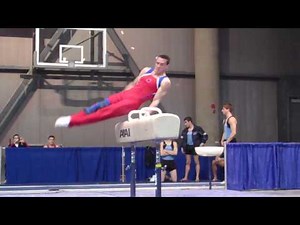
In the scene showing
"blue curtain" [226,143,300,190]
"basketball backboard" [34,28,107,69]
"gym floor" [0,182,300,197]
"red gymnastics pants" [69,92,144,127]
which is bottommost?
"gym floor" [0,182,300,197]

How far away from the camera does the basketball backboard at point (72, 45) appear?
12851 mm

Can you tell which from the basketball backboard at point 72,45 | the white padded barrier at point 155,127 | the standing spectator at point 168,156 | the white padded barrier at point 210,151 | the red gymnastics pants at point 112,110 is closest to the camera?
the white padded barrier at point 155,127

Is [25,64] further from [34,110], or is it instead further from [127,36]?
[127,36]

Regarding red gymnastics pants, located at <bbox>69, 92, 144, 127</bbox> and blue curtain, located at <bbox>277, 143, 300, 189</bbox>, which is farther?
blue curtain, located at <bbox>277, 143, 300, 189</bbox>

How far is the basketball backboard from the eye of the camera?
1285 cm

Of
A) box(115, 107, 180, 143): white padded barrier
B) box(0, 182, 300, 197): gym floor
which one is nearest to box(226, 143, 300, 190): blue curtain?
box(0, 182, 300, 197): gym floor

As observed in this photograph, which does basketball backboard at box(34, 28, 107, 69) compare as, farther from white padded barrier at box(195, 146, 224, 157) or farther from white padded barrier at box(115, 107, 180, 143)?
white padded barrier at box(115, 107, 180, 143)

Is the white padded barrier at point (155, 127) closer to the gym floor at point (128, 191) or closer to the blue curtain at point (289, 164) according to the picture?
the gym floor at point (128, 191)

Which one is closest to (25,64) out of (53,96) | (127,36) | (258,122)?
(53,96)

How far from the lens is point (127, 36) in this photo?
46.1ft

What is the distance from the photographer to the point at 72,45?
43.7 ft

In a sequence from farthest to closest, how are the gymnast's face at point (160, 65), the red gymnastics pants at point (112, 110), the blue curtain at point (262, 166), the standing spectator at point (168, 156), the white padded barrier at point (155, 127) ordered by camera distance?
the standing spectator at point (168, 156), the blue curtain at point (262, 166), the gymnast's face at point (160, 65), the red gymnastics pants at point (112, 110), the white padded barrier at point (155, 127)

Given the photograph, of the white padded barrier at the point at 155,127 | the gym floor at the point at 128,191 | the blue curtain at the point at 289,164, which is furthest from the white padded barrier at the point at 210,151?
the white padded barrier at the point at 155,127

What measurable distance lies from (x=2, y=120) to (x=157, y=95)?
311 inches
